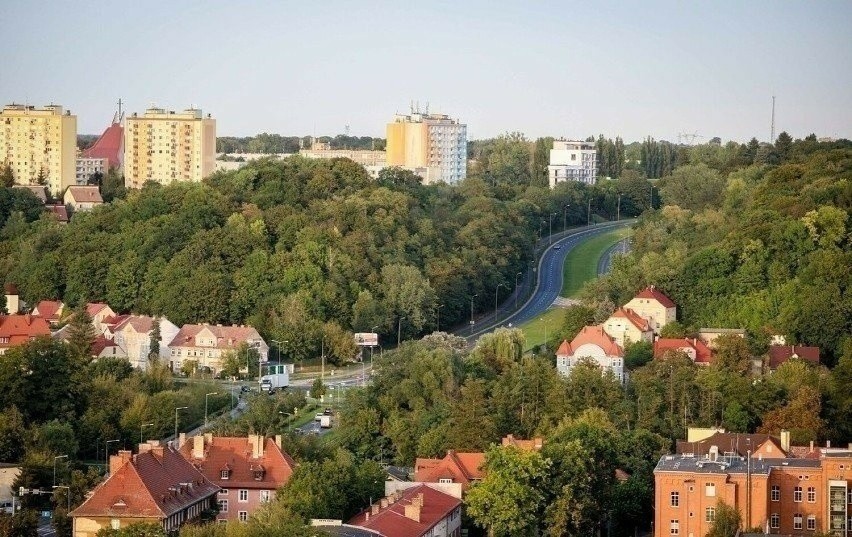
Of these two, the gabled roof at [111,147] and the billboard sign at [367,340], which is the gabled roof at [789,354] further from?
the gabled roof at [111,147]

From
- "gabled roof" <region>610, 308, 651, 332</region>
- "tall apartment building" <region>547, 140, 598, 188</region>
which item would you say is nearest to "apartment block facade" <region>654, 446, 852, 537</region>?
"gabled roof" <region>610, 308, 651, 332</region>

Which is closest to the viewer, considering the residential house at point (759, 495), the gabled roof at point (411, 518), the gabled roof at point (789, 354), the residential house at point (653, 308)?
the gabled roof at point (411, 518)

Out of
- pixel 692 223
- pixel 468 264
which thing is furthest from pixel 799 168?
pixel 468 264

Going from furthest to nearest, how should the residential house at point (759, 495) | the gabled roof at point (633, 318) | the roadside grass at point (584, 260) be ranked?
the roadside grass at point (584, 260) < the gabled roof at point (633, 318) < the residential house at point (759, 495)

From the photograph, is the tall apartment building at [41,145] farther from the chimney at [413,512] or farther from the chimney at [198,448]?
the chimney at [413,512]

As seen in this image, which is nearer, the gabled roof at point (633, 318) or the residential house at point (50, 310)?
the gabled roof at point (633, 318)

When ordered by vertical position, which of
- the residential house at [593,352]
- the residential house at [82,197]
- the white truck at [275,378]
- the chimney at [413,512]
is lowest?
the white truck at [275,378]

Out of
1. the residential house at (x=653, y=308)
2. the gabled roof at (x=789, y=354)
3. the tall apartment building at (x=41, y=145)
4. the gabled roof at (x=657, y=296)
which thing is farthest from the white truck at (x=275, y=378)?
the tall apartment building at (x=41, y=145)

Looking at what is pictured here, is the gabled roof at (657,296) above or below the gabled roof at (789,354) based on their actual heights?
above
